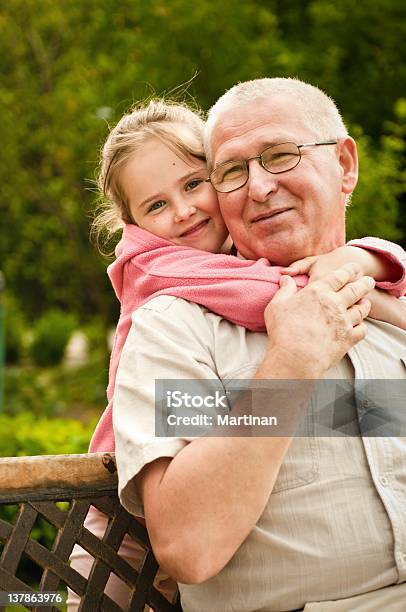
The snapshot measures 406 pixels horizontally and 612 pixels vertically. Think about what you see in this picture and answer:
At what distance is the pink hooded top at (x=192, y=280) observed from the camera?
2062 mm

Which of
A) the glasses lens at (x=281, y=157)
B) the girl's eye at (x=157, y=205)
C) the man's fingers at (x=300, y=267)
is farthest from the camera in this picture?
the girl's eye at (x=157, y=205)

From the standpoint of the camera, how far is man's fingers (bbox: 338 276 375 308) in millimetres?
2021

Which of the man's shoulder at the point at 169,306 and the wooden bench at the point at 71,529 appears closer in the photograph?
the wooden bench at the point at 71,529

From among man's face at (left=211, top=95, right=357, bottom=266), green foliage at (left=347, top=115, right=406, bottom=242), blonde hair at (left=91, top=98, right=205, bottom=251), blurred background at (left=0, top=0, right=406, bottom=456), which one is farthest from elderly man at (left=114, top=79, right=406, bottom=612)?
green foliage at (left=347, top=115, right=406, bottom=242)

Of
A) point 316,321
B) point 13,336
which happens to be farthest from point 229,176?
point 13,336

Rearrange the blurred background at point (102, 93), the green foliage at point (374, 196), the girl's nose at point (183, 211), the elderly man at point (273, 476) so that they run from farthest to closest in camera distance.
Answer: the blurred background at point (102, 93), the green foliage at point (374, 196), the girl's nose at point (183, 211), the elderly man at point (273, 476)

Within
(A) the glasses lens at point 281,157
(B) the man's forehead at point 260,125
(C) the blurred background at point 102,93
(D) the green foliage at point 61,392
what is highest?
(B) the man's forehead at point 260,125

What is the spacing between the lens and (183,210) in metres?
2.42

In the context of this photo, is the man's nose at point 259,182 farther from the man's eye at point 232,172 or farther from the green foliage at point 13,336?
the green foliage at point 13,336

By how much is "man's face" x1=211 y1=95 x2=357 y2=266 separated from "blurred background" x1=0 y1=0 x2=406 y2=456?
3.02m

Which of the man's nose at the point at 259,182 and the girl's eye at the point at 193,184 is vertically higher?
the man's nose at the point at 259,182

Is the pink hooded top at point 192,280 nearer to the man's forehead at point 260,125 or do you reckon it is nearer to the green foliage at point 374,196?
the man's forehead at point 260,125

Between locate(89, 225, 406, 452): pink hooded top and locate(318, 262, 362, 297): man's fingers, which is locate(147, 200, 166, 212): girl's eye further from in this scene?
locate(318, 262, 362, 297): man's fingers

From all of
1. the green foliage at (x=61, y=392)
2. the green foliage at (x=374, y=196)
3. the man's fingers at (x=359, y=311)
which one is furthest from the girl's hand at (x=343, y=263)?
the green foliage at (x=61, y=392)
